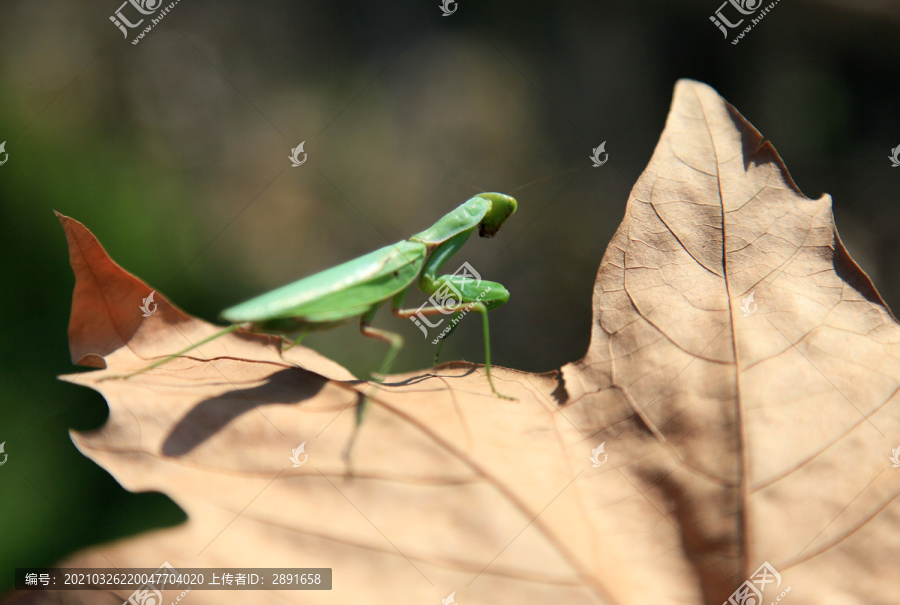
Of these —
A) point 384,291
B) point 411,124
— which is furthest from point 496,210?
point 411,124

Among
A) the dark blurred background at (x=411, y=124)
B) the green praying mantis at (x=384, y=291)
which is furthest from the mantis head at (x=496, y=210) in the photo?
the dark blurred background at (x=411, y=124)

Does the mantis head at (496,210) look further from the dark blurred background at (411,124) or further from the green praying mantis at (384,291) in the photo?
the dark blurred background at (411,124)

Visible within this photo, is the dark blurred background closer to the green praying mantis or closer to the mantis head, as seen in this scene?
the mantis head

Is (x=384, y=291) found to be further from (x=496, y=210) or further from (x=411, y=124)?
(x=411, y=124)

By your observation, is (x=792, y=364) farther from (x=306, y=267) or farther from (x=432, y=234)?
(x=306, y=267)

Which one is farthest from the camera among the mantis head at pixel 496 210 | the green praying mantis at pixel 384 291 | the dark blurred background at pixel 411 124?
the dark blurred background at pixel 411 124

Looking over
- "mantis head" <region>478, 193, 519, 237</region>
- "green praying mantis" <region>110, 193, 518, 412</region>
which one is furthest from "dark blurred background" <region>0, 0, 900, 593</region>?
"green praying mantis" <region>110, 193, 518, 412</region>
